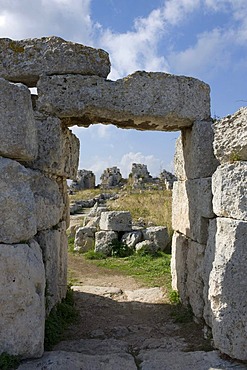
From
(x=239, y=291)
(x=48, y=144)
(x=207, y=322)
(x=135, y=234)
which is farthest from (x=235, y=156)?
(x=135, y=234)

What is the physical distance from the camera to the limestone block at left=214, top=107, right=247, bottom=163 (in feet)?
12.3

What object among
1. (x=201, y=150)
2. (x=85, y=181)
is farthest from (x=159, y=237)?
(x=85, y=181)

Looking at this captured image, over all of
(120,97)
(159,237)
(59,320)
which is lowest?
(59,320)

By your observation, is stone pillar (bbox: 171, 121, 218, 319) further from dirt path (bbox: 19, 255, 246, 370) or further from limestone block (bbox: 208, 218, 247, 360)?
limestone block (bbox: 208, 218, 247, 360)

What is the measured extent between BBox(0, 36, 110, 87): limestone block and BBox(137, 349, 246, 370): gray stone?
127 inches

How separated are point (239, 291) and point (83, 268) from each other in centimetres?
526

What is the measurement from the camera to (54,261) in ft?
15.4

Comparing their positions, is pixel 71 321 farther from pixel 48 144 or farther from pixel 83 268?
pixel 83 268

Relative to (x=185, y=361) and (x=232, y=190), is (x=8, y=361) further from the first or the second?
(x=232, y=190)

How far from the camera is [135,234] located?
9773 millimetres

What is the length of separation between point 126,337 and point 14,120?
8.93 ft

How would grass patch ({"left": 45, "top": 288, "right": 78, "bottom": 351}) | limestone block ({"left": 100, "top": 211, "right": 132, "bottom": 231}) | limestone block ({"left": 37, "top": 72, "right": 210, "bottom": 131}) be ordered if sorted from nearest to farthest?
1. grass patch ({"left": 45, "top": 288, "right": 78, "bottom": 351})
2. limestone block ({"left": 37, "top": 72, "right": 210, "bottom": 131})
3. limestone block ({"left": 100, "top": 211, "right": 132, "bottom": 231})

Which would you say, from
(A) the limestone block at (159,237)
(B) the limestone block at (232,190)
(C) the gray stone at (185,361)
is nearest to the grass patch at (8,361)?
(C) the gray stone at (185,361)

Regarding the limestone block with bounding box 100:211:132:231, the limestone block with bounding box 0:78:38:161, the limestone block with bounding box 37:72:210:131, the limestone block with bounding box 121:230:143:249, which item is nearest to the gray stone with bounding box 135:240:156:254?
the limestone block with bounding box 121:230:143:249
